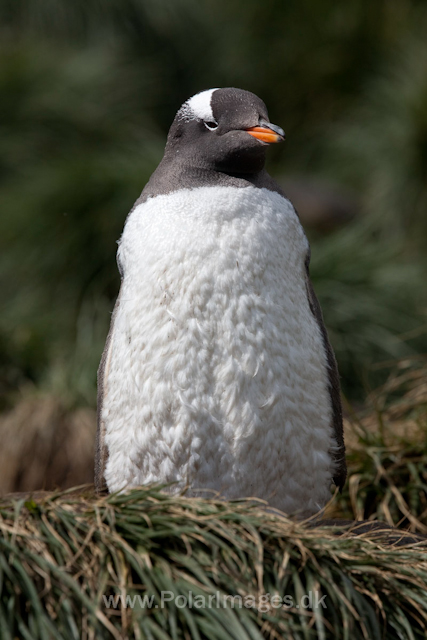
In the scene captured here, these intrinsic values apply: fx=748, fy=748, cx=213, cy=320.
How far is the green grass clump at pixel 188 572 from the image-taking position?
139 cm

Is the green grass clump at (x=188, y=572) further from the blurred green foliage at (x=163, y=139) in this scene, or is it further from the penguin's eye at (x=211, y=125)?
the blurred green foliage at (x=163, y=139)

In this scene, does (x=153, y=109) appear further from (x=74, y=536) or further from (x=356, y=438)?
(x=74, y=536)

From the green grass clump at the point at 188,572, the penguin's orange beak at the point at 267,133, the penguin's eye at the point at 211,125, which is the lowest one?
the green grass clump at the point at 188,572

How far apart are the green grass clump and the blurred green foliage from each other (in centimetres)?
224

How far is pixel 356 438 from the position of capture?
2.89 meters

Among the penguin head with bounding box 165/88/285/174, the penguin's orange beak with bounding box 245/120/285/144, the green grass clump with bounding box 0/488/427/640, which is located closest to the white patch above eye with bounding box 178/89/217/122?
the penguin head with bounding box 165/88/285/174

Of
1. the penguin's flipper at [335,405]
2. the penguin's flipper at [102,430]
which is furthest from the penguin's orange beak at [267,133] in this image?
the penguin's flipper at [102,430]

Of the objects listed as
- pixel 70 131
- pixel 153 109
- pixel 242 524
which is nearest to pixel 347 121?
pixel 153 109

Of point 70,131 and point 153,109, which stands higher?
point 153,109

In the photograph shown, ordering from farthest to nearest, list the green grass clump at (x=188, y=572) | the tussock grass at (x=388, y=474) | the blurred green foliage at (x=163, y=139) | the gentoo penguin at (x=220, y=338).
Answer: the blurred green foliage at (x=163, y=139) < the tussock grass at (x=388, y=474) < the gentoo penguin at (x=220, y=338) < the green grass clump at (x=188, y=572)

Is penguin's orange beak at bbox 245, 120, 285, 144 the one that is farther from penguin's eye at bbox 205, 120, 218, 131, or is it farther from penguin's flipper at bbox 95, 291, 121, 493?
penguin's flipper at bbox 95, 291, 121, 493

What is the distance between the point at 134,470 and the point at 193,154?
2.70ft

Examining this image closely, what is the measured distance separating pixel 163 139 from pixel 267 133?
4.40 m

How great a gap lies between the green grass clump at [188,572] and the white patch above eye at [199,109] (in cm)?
96
